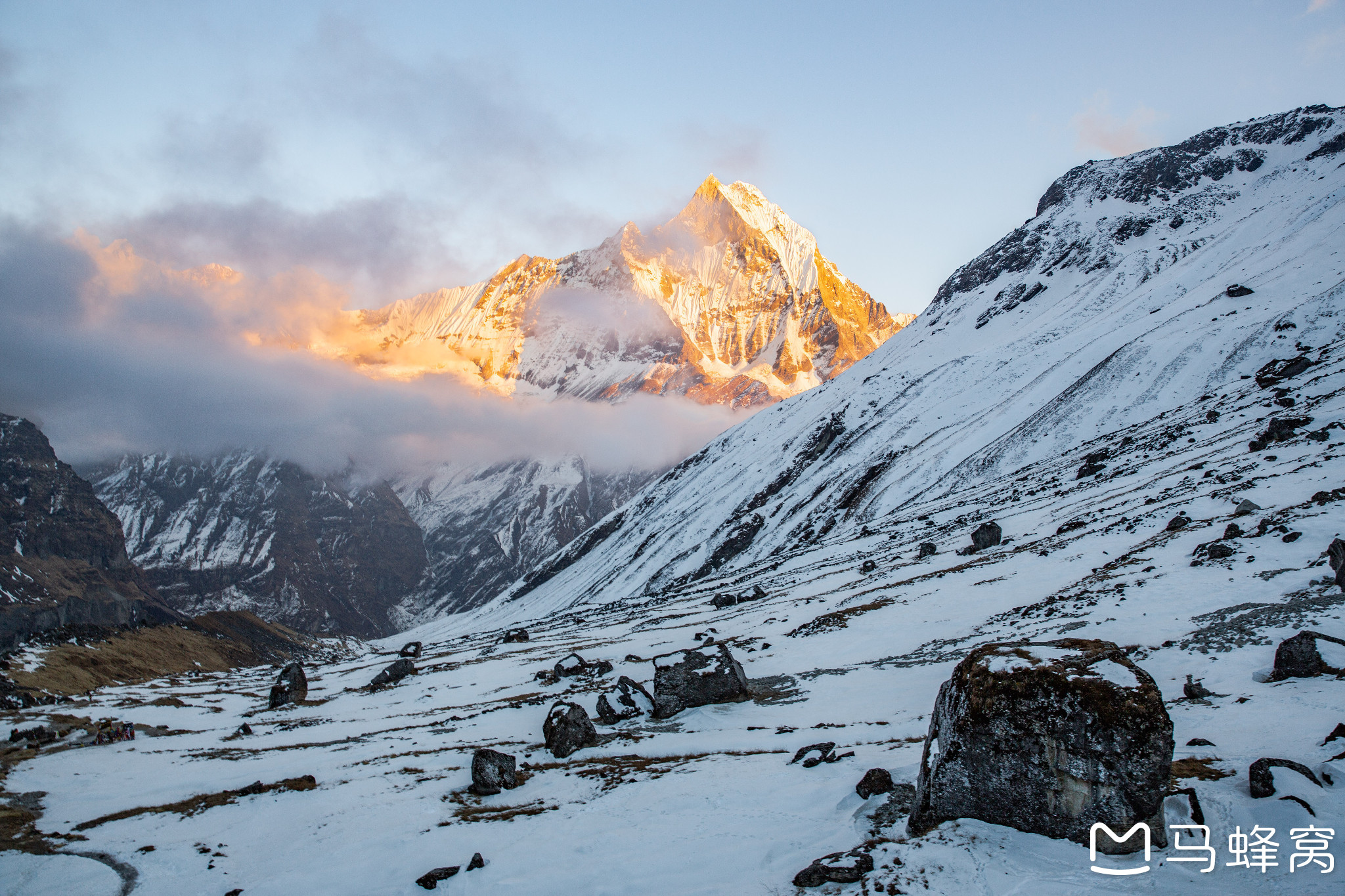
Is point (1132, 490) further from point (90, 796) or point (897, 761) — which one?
point (90, 796)

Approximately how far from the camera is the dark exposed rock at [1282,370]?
247 feet

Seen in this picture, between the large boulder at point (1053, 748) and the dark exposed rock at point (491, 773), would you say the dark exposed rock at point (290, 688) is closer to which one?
the dark exposed rock at point (491, 773)

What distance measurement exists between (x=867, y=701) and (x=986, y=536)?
118 feet

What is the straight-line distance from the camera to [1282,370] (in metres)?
76.7

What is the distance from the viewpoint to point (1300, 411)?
59.5 metres

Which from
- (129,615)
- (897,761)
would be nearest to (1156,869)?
(897,761)

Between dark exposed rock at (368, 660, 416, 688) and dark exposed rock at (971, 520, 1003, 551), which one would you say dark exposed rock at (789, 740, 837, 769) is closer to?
dark exposed rock at (971, 520, 1003, 551)

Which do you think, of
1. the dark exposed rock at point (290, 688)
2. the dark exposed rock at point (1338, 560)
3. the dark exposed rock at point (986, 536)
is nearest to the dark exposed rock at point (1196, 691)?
the dark exposed rock at point (1338, 560)

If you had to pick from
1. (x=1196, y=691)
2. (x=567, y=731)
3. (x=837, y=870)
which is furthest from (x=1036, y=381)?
(x=837, y=870)

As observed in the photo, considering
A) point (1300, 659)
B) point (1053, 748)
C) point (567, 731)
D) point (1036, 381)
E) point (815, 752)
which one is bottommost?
point (815, 752)

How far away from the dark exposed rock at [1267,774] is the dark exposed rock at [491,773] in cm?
2089

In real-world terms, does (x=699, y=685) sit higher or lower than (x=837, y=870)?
lower

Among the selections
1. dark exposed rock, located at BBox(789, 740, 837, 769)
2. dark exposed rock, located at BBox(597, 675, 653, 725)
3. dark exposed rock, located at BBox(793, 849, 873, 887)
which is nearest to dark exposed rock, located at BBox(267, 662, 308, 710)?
dark exposed rock, located at BBox(597, 675, 653, 725)

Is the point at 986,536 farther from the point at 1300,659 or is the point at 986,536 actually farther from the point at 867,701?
the point at 1300,659
